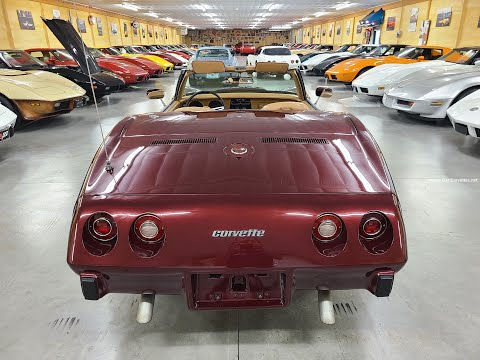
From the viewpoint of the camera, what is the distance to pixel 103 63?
1021cm

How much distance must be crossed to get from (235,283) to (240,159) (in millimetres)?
534

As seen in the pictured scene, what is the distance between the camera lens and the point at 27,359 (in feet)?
5.37

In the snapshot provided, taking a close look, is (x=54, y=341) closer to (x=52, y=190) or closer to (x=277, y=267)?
(x=277, y=267)

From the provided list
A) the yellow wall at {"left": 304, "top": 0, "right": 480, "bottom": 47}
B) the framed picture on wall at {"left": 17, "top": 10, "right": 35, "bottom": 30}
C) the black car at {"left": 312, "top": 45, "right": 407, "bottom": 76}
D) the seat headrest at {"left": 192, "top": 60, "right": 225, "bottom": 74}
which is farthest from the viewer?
the framed picture on wall at {"left": 17, "top": 10, "right": 35, "bottom": 30}

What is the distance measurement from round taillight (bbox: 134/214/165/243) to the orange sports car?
10033 mm

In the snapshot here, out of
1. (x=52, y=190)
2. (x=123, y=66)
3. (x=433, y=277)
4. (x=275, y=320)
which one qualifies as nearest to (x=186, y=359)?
(x=275, y=320)

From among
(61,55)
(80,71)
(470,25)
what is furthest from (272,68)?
(470,25)

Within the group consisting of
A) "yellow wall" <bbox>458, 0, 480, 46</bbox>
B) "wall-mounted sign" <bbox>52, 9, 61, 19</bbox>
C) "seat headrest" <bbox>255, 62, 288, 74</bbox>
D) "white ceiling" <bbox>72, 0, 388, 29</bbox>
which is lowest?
"seat headrest" <bbox>255, 62, 288, 74</bbox>

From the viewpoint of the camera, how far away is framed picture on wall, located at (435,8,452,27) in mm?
14072

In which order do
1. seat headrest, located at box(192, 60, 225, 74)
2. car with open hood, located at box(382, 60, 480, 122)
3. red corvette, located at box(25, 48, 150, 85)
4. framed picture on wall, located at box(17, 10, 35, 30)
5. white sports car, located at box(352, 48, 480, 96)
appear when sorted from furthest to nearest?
framed picture on wall, located at box(17, 10, 35, 30) → red corvette, located at box(25, 48, 150, 85) → white sports car, located at box(352, 48, 480, 96) → car with open hood, located at box(382, 60, 480, 122) → seat headrest, located at box(192, 60, 225, 74)

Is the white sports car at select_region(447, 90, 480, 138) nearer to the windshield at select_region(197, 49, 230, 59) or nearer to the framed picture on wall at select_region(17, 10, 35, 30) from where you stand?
the windshield at select_region(197, 49, 230, 59)

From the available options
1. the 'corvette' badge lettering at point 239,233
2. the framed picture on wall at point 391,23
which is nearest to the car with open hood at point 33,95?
the 'corvette' badge lettering at point 239,233

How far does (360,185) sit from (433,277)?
1.14m

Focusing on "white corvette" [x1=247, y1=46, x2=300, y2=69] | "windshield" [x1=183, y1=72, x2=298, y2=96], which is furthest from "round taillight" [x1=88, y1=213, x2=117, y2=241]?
"white corvette" [x1=247, y1=46, x2=300, y2=69]
